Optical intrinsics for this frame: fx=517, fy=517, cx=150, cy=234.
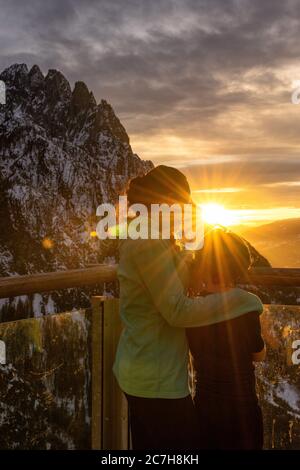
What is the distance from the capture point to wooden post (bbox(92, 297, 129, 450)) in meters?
3.32

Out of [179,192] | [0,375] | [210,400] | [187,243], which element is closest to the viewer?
[179,192]

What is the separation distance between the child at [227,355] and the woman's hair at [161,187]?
31 cm

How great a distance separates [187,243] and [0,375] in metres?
1.44

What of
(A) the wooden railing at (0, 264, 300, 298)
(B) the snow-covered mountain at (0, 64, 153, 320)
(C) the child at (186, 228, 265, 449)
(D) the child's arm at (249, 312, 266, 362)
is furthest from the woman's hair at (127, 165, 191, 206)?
(B) the snow-covered mountain at (0, 64, 153, 320)

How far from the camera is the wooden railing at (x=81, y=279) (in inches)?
116

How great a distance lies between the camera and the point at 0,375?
10.4 ft

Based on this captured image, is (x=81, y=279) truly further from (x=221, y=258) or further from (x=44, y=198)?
(x=44, y=198)

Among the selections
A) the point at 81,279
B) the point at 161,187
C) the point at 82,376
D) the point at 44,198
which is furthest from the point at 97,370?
the point at 44,198

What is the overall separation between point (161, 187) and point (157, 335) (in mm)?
691

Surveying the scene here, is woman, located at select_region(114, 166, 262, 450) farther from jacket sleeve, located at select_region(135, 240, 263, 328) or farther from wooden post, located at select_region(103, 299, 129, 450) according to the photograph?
wooden post, located at select_region(103, 299, 129, 450)

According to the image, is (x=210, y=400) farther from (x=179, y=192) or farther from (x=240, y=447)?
(x=179, y=192)

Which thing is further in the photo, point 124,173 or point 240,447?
point 124,173

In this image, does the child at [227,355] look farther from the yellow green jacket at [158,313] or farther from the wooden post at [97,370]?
the wooden post at [97,370]

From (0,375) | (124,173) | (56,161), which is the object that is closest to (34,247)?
(56,161)
